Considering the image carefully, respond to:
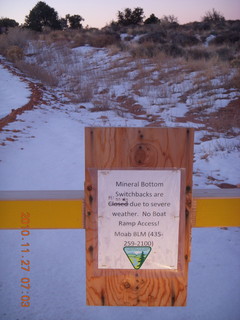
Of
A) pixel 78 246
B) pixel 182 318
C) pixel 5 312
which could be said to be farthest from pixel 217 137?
pixel 5 312

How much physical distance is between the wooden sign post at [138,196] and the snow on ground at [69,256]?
2.96 feet

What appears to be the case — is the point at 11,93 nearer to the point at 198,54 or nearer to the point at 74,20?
the point at 198,54

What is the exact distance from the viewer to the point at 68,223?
1396mm

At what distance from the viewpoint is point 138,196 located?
52.7 inches

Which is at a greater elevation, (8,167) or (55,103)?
(55,103)

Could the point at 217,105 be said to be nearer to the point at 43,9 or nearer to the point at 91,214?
the point at 91,214

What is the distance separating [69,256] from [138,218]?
4.83 feet

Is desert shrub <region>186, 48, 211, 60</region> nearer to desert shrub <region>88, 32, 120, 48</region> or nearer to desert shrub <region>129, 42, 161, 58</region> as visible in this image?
desert shrub <region>129, 42, 161, 58</region>

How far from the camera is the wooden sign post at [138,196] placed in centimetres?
133

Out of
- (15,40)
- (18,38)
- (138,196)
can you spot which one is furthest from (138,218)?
(18,38)

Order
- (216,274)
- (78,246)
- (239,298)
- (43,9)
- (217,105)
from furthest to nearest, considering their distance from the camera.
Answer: (43,9) → (217,105) → (78,246) → (216,274) → (239,298)

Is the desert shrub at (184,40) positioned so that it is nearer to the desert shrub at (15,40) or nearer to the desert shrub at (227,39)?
the desert shrub at (227,39)

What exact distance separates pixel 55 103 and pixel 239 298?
21.8ft

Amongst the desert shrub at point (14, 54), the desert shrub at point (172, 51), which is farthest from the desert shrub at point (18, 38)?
the desert shrub at point (172, 51)
